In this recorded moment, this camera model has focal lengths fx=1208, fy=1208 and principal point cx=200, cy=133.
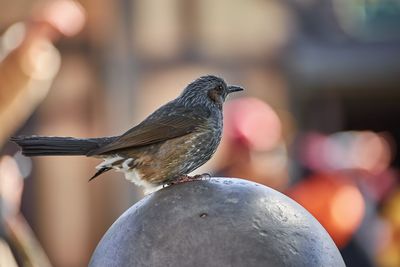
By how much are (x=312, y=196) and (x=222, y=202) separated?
370 cm

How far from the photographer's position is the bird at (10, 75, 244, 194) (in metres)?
4.29

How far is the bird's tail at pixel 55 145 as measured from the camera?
13.3 feet

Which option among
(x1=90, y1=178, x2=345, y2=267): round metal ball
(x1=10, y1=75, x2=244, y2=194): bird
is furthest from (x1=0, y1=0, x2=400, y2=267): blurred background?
(x1=90, y1=178, x2=345, y2=267): round metal ball

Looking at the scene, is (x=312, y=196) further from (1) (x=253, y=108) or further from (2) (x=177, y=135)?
(2) (x=177, y=135)

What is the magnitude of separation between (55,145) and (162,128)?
1.42ft

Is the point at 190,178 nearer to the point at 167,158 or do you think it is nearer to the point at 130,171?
the point at 167,158

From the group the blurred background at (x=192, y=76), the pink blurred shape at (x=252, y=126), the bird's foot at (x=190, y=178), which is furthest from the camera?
the blurred background at (x=192, y=76)

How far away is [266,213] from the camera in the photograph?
3.54m

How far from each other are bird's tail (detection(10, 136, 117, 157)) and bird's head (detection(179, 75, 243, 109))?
351 mm

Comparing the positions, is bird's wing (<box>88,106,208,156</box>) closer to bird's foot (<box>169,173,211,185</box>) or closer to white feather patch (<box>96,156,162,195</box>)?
white feather patch (<box>96,156,162,195</box>)

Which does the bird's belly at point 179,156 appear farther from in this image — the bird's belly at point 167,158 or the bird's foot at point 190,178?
the bird's foot at point 190,178

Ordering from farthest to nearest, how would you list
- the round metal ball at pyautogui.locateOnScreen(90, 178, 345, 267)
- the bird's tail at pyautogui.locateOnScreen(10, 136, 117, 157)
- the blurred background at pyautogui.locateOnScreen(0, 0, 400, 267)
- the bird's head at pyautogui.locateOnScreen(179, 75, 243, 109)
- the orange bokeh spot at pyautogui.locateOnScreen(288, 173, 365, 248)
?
the blurred background at pyautogui.locateOnScreen(0, 0, 400, 267)
the orange bokeh spot at pyautogui.locateOnScreen(288, 173, 365, 248)
the bird's head at pyautogui.locateOnScreen(179, 75, 243, 109)
the bird's tail at pyautogui.locateOnScreen(10, 136, 117, 157)
the round metal ball at pyautogui.locateOnScreen(90, 178, 345, 267)

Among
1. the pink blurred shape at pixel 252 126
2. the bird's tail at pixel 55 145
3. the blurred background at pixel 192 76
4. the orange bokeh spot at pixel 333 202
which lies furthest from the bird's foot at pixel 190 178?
the blurred background at pixel 192 76

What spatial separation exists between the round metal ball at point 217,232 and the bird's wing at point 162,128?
63cm
